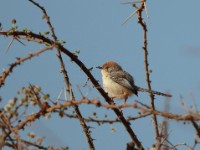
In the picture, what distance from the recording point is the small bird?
314 inches

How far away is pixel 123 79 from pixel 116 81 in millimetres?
126

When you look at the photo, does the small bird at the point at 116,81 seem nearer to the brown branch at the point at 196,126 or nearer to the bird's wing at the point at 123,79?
the bird's wing at the point at 123,79

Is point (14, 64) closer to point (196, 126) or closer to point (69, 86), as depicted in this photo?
point (69, 86)

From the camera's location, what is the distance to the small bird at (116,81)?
26.2 ft

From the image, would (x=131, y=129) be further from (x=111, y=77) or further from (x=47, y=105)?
(x=111, y=77)

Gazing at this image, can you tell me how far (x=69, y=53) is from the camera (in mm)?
3971

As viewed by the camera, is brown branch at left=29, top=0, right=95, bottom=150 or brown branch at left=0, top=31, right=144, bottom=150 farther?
brown branch at left=29, top=0, right=95, bottom=150

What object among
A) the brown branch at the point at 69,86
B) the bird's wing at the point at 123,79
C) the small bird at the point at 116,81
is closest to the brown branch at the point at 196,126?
the brown branch at the point at 69,86

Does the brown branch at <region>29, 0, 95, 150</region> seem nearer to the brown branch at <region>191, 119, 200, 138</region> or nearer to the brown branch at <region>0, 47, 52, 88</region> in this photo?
the brown branch at <region>0, 47, 52, 88</region>

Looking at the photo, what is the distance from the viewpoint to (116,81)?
27.3 feet

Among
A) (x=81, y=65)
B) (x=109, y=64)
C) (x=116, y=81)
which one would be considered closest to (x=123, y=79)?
(x=116, y=81)

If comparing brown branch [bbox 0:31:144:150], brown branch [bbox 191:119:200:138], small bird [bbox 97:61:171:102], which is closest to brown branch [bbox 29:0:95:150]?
brown branch [bbox 0:31:144:150]

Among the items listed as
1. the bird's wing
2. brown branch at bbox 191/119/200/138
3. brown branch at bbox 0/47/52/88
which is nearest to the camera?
brown branch at bbox 191/119/200/138

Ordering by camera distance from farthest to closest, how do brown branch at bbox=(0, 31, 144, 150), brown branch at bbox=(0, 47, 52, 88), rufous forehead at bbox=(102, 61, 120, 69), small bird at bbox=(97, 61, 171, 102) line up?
1. rufous forehead at bbox=(102, 61, 120, 69)
2. small bird at bbox=(97, 61, 171, 102)
3. brown branch at bbox=(0, 31, 144, 150)
4. brown branch at bbox=(0, 47, 52, 88)
